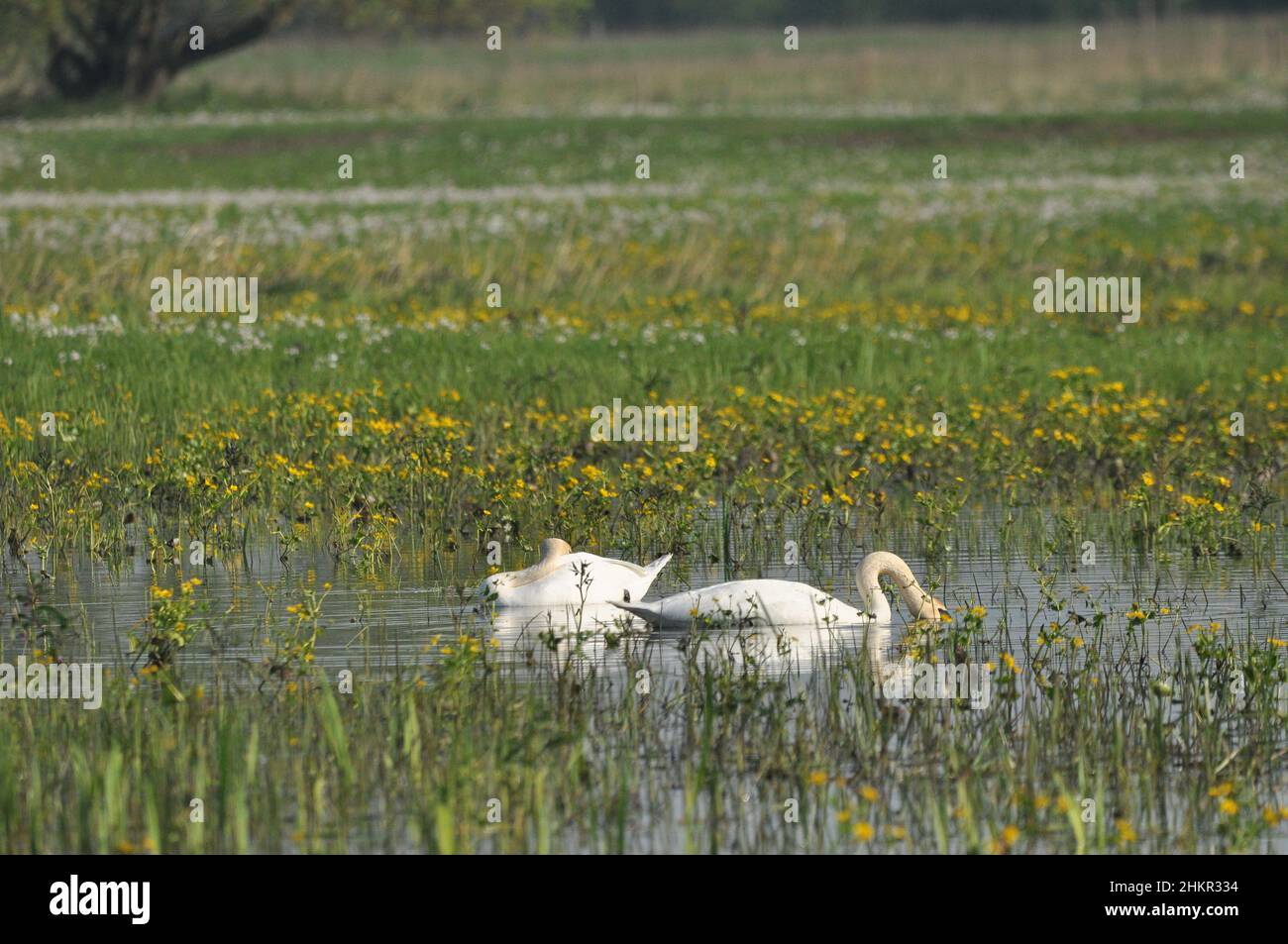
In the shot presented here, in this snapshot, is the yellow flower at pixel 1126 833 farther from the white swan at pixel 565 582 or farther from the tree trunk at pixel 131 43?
the tree trunk at pixel 131 43

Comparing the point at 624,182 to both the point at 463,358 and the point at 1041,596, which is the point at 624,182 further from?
the point at 1041,596

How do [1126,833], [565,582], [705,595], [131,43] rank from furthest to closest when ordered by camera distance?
[131,43] → [565,582] → [705,595] → [1126,833]

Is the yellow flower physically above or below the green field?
below

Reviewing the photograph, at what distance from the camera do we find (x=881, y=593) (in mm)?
10672

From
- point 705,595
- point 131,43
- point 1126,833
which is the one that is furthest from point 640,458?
point 131,43

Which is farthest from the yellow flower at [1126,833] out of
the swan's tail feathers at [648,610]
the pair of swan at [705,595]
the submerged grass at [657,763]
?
the swan's tail feathers at [648,610]

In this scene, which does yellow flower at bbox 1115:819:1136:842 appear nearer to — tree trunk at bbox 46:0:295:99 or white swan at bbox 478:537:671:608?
white swan at bbox 478:537:671:608

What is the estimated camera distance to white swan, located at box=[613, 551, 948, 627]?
10.6m

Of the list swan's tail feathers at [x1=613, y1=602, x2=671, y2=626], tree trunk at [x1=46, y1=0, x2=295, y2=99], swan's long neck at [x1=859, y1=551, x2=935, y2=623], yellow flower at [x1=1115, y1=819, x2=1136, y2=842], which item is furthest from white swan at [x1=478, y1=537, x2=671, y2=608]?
tree trunk at [x1=46, y1=0, x2=295, y2=99]

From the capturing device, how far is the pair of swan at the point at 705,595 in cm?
1059

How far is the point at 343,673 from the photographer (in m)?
9.34

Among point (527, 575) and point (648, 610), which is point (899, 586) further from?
point (527, 575)

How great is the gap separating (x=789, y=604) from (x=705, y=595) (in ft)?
1.36
